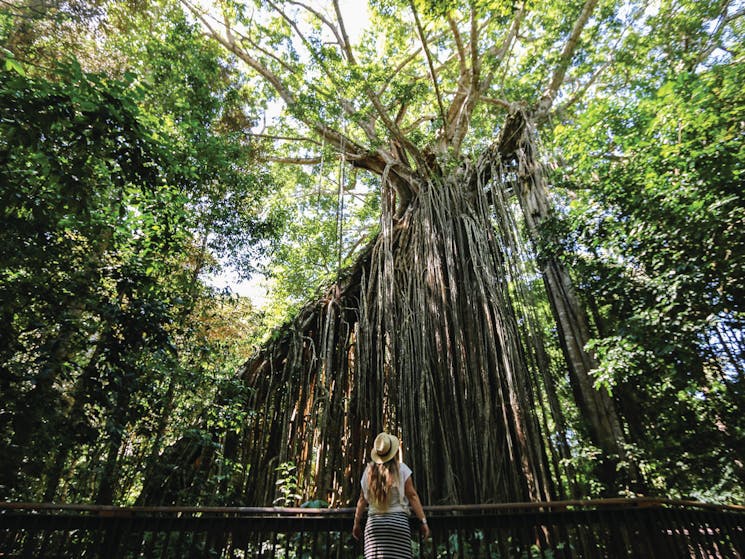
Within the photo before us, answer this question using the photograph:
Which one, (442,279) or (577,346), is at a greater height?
(442,279)

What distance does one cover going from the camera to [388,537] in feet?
5.82

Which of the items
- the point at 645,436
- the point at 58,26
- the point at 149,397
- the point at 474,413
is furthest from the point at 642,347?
the point at 58,26

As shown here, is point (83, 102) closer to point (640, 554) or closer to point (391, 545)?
point (391, 545)

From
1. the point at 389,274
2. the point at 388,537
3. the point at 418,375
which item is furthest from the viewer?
the point at 389,274

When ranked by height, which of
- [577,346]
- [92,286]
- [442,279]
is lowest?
[92,286]

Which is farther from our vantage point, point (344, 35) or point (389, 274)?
point (344, 35)

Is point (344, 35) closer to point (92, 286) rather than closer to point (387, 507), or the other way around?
point (92, 286)

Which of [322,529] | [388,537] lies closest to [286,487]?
[322,529]

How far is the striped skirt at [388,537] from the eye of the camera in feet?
5.71

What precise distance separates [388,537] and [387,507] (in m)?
0.12

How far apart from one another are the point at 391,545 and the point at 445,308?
8.67 feet

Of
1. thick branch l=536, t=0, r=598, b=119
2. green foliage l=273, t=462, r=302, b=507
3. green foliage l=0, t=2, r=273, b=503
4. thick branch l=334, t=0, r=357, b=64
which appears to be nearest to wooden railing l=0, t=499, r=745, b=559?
green foliage l=0, t=2, r=273, b=503

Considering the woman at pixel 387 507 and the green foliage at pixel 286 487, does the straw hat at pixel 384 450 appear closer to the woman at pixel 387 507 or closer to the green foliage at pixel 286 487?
the woman at pixel 387 507

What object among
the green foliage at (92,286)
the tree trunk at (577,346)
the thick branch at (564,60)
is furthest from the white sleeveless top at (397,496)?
the thick branch at (564,60)
